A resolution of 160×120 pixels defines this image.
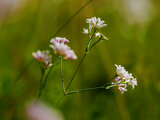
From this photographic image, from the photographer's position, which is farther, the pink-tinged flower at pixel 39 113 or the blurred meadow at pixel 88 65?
the blurred meadow at pixel 88 65

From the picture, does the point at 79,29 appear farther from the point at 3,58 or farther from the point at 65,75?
the point at 3,58

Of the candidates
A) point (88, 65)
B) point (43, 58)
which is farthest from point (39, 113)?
point (88, 65)

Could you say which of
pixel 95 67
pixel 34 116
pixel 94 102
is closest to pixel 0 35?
pixel 95 67

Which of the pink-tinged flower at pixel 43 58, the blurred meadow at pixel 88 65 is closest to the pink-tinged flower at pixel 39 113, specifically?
the pink-tinged flower at pixel 43 58

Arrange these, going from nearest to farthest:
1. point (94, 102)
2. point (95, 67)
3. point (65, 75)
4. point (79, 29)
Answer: point (94, 102), point (65, 75), point (79, 29), point (95, 67)

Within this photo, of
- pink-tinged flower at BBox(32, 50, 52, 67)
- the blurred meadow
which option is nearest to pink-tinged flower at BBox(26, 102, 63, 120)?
pink-tinged flower at BBox(32, 50, 52, 67)

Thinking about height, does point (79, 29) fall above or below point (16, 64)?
above

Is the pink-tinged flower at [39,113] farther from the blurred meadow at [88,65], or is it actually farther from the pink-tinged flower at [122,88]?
the blurred meadow at [88,65]

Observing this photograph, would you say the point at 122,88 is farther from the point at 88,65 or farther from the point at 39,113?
the point at 88,65
